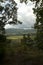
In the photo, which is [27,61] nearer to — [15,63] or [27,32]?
[15,63]

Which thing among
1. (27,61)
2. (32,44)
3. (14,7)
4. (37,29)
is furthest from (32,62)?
(14,7)

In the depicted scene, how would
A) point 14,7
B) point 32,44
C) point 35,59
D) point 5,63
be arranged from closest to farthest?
point 5,63 < point 35,59 < point 32,44 < point 14,7

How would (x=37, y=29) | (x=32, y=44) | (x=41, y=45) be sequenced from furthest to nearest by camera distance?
(x=37, y=29) → (x=32, y=44) → (x=41, y=45)

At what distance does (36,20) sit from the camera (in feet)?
94.4

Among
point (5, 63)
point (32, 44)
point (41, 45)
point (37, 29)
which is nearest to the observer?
point (5, 63)

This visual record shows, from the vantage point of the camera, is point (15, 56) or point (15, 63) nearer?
point (15, 63)

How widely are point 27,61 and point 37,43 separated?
1067cm

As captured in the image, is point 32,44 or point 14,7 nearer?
point 32,44

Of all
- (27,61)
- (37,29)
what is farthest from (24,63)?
(37,29)

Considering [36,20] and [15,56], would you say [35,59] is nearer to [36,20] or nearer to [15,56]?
[15,56]

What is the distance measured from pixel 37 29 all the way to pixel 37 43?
4065mm

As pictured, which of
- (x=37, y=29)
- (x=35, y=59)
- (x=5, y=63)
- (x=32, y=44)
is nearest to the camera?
(x=5, y=63)

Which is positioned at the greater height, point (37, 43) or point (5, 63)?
point (5, 63)

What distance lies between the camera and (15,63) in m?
13.8
